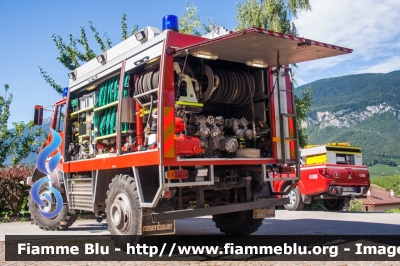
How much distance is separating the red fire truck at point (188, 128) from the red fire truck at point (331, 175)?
6.00 meters

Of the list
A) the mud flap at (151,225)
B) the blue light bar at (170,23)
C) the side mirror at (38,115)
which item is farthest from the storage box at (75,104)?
the mud flap at (151,225)

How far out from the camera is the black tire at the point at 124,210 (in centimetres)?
620

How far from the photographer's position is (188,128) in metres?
6.59

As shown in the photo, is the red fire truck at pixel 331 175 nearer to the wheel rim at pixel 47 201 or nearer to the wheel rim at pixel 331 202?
the wheel rim at pixel 331 202

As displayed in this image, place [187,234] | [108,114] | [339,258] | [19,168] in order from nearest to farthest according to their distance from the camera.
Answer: [339,258] < [108,114] < [187,234] < [19,168]

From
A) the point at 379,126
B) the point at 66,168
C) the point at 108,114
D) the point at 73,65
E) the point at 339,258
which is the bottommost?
the point at 339,258

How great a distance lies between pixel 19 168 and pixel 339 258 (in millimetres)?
10884

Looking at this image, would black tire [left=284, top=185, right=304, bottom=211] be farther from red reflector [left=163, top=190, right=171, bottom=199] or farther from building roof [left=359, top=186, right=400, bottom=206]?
building roof [left=359, top=186, right=400, bottom=206]

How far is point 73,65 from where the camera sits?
1936 cm

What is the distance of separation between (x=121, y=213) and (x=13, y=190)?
26.7 ft

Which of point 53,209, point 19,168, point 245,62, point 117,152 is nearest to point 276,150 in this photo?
point 245,62

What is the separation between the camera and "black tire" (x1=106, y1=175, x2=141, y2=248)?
20.3ft

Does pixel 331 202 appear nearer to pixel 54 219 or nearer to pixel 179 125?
pixel 54 219

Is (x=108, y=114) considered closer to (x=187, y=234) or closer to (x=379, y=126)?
(x=187, y=234)
